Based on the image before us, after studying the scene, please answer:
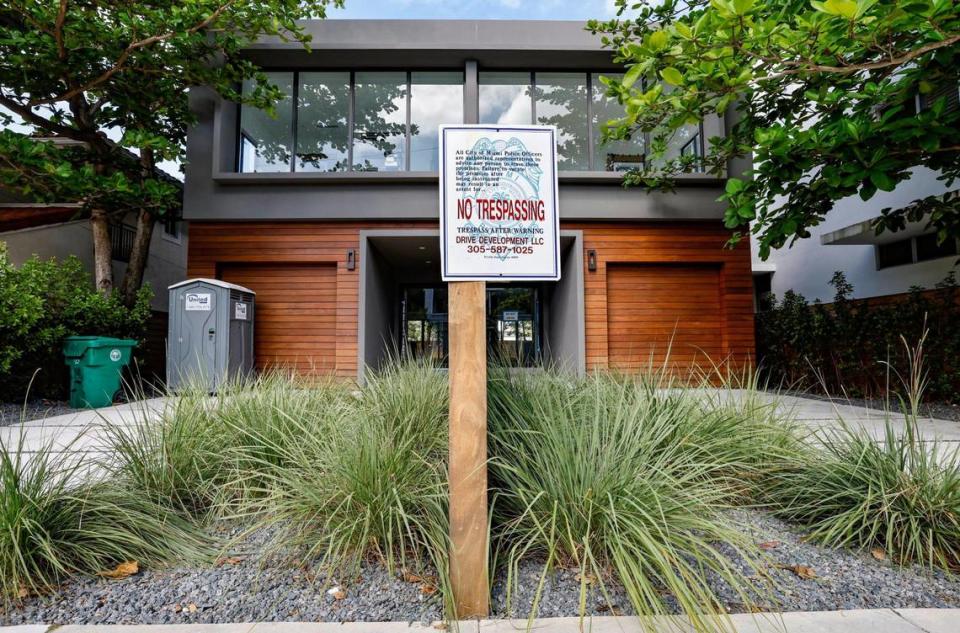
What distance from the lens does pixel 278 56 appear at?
8.82 metres

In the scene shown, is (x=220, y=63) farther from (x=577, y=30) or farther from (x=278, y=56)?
(x=577, y=30)

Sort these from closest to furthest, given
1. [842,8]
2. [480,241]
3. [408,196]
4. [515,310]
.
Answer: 1. [480,241]
2. [842,8]
3. [408,196]
4. [515,310]

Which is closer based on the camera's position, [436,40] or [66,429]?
[66,429]

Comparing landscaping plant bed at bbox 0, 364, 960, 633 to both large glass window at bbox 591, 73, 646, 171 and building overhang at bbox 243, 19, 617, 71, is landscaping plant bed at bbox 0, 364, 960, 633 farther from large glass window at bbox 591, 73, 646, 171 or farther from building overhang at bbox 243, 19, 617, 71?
building overhang at bbox 243, 19, 617, 71

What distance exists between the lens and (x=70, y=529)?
2057 mm

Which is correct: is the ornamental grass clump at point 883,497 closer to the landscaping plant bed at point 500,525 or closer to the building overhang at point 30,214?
the landscaping plant bed at point 500,525

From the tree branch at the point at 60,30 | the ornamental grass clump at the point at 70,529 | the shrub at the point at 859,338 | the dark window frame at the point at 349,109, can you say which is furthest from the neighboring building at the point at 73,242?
the shrub at the point at 859,338

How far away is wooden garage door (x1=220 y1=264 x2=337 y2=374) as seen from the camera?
9055 mm

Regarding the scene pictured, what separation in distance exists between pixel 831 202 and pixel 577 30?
5775 mm

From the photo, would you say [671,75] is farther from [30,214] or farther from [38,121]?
[30,214]

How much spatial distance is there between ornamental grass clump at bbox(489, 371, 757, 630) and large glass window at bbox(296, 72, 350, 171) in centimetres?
783

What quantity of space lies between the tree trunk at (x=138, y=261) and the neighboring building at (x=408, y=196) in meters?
0.83

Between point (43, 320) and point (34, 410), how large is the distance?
124 centimetres

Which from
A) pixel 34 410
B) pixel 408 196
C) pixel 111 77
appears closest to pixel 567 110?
pixel 408 196
